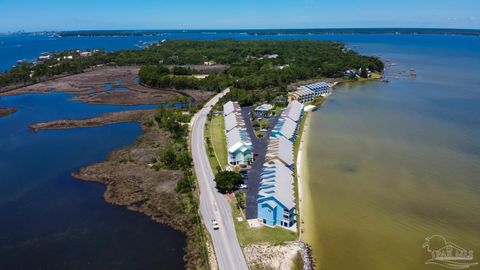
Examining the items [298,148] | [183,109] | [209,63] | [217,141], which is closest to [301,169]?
[298,148]

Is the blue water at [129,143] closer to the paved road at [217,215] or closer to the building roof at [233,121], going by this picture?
the paved road at [217,215]

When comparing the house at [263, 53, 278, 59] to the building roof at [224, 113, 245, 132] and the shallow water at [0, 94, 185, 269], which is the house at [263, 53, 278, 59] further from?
the shallow water at [0, 94, 185, 269]

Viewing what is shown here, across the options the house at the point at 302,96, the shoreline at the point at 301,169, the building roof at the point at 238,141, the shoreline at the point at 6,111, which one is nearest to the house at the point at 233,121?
the building roof at the point at 238,141

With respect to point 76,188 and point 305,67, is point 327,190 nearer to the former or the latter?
point 76,188

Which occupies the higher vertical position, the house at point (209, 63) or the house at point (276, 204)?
the house at point (209, 63)

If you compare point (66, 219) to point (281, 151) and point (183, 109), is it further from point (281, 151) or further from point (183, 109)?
point (183, 109)

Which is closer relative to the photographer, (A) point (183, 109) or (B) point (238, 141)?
(B) point (238, 141)
